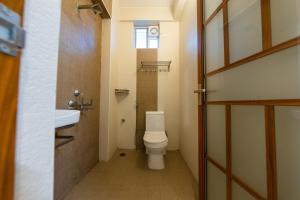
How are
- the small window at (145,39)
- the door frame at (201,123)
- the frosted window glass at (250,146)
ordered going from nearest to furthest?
1. the frosted window glass at (250,146)
2. the door frame at (201,123)
3. the small window at (145,39)

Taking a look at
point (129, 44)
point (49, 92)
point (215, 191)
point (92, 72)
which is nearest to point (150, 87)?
point (129, 44)

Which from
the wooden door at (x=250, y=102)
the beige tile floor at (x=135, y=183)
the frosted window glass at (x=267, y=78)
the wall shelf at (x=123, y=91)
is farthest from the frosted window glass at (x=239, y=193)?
the wall shelf at (x=123, y=91)

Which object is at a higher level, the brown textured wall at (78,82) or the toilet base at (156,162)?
the brown textured wall at (78,82)

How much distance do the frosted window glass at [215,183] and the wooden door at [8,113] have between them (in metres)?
1.20

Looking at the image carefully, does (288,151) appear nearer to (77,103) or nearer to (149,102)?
(77,103)

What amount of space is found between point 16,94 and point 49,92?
113 mm

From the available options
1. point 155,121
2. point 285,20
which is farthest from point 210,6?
point 155,121

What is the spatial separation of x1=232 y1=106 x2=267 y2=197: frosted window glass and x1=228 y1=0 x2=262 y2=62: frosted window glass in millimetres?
332

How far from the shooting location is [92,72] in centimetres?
214

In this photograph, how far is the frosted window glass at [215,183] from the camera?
1121mm

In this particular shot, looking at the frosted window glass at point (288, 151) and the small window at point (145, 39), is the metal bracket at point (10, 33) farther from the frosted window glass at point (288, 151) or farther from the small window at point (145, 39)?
the small window at point (145, 39)

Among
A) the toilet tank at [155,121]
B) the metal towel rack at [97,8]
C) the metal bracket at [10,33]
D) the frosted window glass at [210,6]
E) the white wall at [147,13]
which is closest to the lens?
the metal bracket at [10,33]

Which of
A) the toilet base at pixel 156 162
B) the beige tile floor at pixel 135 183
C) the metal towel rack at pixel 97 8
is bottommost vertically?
the beige tile floor at pixel 135 183

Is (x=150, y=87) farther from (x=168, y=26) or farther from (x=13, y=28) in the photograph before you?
(x=13, y=28)
